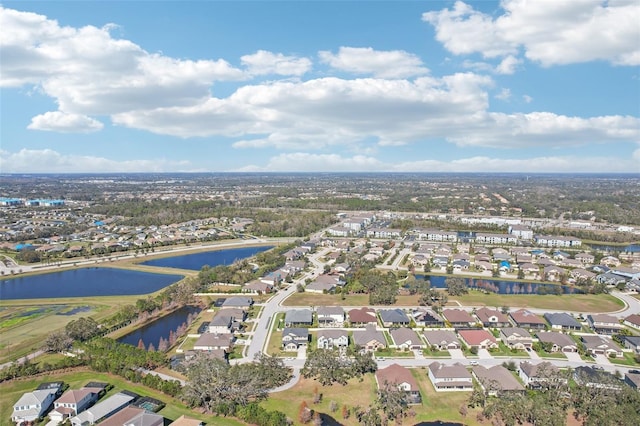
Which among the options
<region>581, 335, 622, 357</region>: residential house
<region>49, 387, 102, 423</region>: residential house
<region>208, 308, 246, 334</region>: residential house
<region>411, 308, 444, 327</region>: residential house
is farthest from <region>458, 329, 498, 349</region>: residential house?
<region>49, 387, 102, 423</region>: residential house

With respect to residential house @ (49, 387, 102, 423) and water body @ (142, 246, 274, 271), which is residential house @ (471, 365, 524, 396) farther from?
water body @ (142, 246, 274, 271)

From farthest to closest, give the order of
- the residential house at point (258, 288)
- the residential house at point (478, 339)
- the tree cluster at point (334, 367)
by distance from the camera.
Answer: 1. the residential house at point (258, 288)
2. the residential house at point (478, 339)
3. the tree cluster at point (334, 367)

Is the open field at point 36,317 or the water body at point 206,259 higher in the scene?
the water body at point 206,259

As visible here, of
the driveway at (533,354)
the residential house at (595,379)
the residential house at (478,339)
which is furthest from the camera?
the residential house at (478,339)

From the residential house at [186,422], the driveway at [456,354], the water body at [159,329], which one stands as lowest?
the water body at [159,329]

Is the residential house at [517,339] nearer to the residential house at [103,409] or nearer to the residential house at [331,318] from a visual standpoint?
the residential house at [331,318]

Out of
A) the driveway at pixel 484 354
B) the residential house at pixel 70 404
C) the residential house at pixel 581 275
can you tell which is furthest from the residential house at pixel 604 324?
the residential house at pixel 70 404

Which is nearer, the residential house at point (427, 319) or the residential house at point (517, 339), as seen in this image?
the residential house at point (517, 339)
